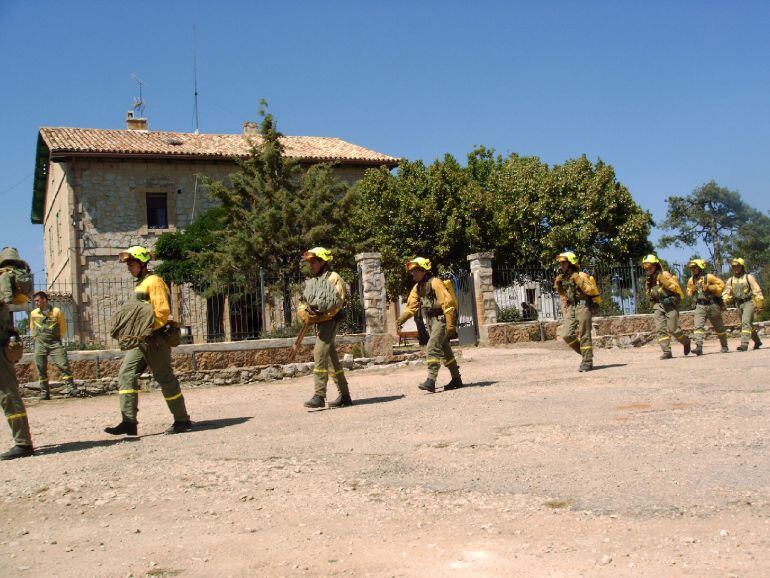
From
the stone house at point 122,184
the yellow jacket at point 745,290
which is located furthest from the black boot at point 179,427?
the stone house at point 122,184

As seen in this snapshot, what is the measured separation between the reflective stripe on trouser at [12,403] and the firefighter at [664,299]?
9228 millimetres

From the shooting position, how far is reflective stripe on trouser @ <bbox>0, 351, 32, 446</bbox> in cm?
683

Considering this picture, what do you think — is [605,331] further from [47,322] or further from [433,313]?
[47,322]

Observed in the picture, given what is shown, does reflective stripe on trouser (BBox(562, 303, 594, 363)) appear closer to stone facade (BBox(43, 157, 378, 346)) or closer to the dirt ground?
the dirt ground

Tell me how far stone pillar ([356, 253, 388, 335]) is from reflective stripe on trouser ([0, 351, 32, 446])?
8.34m

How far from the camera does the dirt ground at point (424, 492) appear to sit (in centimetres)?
371

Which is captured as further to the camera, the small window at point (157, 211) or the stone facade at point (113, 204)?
the small window at point (157, 211)

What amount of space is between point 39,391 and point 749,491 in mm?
11570

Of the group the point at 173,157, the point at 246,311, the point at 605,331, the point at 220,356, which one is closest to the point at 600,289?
the point at 605,331

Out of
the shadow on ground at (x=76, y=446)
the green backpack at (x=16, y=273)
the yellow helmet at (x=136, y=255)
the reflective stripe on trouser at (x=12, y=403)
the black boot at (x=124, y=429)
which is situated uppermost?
the yellow helmet at (x=136, y=255)

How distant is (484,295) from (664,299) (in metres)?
5.39

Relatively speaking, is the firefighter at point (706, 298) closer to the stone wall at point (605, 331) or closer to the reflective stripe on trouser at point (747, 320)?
the reflective stripe on trouser at point (747, 320)

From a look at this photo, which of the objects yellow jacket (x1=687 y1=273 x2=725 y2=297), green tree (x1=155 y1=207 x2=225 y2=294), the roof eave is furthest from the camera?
the roof eave

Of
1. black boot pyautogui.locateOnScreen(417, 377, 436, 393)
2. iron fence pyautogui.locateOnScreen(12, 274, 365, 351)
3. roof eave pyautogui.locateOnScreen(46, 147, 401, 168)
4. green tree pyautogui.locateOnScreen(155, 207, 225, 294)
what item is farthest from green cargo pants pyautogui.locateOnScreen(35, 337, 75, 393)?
roof eave pyautogui.locateOnScreen(46, 147, 401, 168)
